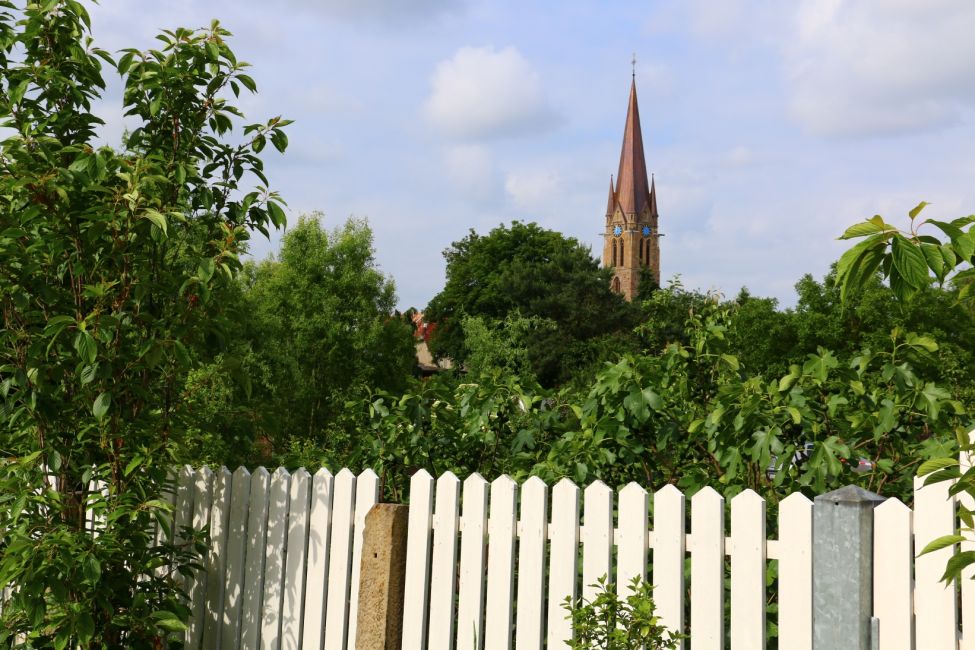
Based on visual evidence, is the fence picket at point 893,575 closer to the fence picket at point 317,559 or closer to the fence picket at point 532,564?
the fence picket at point 532,564

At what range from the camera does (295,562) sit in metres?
4.42

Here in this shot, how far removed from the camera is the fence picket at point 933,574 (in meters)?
2.84

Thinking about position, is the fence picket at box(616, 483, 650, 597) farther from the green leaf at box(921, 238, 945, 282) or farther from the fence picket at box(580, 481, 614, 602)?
the green leaf at box(921, 238, 945, 282)

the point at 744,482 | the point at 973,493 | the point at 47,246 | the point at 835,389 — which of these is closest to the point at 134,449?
the point at 47,246

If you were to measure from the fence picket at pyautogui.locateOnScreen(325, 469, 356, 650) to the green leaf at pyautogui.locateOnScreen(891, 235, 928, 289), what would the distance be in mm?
2899

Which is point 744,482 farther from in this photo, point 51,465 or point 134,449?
point 51,465

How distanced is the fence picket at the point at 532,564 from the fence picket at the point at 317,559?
108 cm

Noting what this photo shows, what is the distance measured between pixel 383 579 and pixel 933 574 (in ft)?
7.35

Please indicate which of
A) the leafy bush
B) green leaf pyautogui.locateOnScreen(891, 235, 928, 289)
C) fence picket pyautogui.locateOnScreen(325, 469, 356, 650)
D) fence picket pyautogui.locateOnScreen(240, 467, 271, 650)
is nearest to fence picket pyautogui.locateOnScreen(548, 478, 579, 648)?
the leafy bush

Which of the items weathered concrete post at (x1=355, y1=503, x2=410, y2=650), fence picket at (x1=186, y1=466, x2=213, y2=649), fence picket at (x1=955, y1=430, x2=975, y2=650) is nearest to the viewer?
fence picket at (x1=955, y1=430, x2=975, y2=650)

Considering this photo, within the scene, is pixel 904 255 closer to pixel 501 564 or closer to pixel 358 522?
pixel 501 564

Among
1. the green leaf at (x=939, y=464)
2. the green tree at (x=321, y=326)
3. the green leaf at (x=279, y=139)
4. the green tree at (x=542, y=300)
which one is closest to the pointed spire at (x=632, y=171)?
the green tree at (x=542, y=300)

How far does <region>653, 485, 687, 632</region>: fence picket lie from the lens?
3332mm

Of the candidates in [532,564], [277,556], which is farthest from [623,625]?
[277,556]
